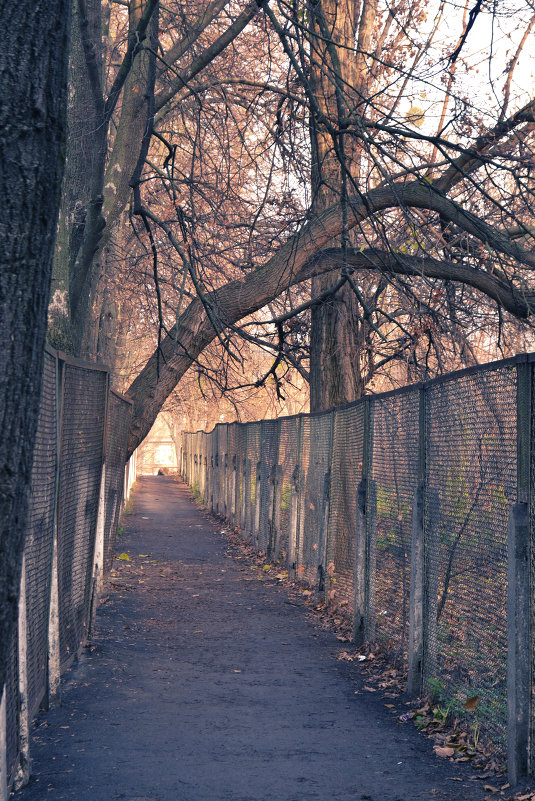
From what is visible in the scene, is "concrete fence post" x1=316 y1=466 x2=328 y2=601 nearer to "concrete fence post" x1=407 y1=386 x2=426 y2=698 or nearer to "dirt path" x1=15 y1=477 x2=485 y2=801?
"dirt path" x1=15 y1=477 x2=485 y2=801

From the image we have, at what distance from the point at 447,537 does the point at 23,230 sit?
4.39 metres

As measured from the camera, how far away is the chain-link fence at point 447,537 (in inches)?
195

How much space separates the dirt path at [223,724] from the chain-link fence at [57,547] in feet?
0.86

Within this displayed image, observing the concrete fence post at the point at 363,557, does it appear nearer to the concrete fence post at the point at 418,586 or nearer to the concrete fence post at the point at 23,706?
the concrete fence post at the point at 418,586

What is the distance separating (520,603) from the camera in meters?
4.86

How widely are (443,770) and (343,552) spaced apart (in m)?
5.61

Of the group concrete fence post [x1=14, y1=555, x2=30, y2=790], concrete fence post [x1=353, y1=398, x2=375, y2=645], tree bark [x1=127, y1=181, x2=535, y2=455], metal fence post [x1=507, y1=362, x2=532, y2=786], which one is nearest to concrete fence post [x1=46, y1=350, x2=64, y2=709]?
concrete fence post [x1=14, y1=555, x2=30, y2=790]

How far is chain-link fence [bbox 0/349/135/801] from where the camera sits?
4852mm

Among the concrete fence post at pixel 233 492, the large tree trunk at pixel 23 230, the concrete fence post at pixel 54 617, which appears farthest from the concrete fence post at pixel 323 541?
the concrete fence post at pixel 233 492

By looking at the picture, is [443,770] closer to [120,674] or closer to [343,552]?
[120,674]

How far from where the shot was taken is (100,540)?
9.56 metres

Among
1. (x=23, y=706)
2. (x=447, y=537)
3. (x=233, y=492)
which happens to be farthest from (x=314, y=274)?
(x=23, y=706)

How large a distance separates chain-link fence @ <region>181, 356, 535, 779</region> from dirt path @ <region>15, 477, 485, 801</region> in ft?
1.38

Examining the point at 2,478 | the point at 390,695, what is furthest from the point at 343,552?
the point at 2,478
